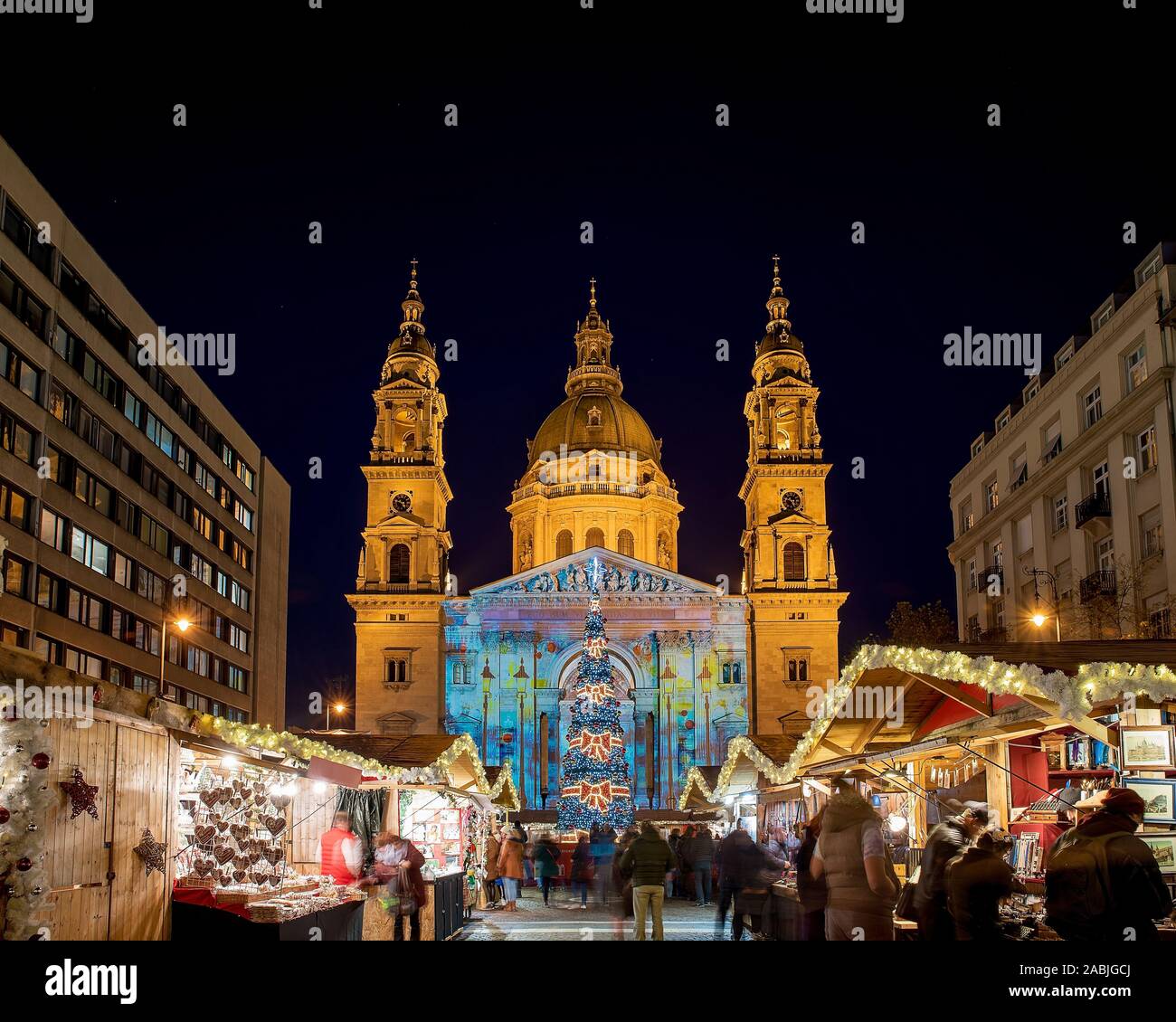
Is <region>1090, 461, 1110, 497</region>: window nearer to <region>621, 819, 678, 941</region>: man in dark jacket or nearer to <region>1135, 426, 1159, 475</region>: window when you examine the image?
<region>1135, 426, 1159, 475</region>: window

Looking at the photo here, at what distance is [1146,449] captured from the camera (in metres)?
36.2

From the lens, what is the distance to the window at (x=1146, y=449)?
3547cm

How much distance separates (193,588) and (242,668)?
8.79 metres

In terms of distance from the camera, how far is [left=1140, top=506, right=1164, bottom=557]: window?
3556 centimetres

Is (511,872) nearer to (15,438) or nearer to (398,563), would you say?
(15,438)

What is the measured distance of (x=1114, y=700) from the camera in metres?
11.3

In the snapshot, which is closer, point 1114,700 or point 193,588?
point 1114,700

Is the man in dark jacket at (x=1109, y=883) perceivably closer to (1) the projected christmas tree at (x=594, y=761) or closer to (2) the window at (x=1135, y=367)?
(1) the projected christmas tree at (x=594, y=761)

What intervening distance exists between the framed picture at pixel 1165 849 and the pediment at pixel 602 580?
62.3 m

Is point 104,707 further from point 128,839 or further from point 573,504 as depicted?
point 573,504

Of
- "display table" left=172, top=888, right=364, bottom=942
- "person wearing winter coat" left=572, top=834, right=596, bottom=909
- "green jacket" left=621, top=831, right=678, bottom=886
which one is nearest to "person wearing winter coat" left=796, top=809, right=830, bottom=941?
"green jacket" left=621, top=831, right=678, bottom=886

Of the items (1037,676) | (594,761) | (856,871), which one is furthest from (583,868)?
(1037,676)

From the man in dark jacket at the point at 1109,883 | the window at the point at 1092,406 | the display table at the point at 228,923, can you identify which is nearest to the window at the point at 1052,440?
the window at the point at 1092,406
